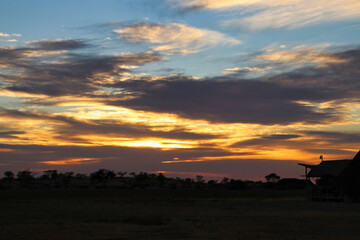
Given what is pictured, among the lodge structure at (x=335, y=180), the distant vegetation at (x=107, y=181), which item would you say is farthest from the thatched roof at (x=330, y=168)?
the distant vegetation at (x=107, y=181)

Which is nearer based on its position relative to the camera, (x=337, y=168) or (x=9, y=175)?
(x=337, y=168)

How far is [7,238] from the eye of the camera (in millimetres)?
20156

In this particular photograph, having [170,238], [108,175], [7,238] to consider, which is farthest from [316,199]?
[108,175]

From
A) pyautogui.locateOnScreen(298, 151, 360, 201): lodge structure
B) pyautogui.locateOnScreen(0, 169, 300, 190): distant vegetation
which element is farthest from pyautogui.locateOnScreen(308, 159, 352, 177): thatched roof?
pyautogui.locateOnScreen(0, 169, 300, 190): distant vegetation

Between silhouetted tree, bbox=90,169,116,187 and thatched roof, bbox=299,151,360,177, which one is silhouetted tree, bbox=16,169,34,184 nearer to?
silhouetted tree, bbox=90,169,116,187

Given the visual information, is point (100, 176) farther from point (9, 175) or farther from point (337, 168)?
point (337, 168)

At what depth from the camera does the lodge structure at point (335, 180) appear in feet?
178

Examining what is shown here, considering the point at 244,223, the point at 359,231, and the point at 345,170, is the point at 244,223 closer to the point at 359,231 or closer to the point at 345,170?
the point at 359,231

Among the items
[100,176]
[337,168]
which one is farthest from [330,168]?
[100,176]

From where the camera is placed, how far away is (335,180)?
179 ft

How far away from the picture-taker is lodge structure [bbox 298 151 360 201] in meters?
54.1

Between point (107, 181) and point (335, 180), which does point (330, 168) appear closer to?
point (335, 180)

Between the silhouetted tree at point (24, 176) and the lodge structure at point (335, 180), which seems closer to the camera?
the lodge structure at point (335, 180)

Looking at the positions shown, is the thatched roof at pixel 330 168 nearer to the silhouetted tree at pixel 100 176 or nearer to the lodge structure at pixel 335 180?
the lodge structure at pixel 335 180
